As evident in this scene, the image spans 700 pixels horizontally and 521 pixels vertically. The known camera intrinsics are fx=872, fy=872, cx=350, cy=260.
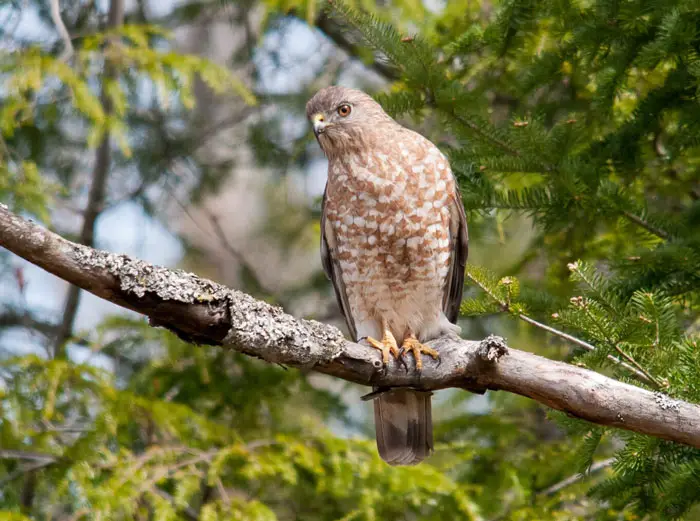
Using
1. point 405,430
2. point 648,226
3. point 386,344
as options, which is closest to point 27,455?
point 405,430

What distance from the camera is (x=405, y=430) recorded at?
4.75m

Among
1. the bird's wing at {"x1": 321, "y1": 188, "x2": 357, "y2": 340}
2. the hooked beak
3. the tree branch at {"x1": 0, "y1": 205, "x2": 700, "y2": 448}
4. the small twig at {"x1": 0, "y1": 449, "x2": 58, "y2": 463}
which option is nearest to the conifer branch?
the tree branch at {"x1": 0, "y1": 205, "x2": 700, "y2": 448}

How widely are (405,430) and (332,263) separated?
1052 mm

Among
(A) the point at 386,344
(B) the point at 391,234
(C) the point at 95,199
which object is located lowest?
(A) the point at 386,344

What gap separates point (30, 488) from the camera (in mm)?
5340

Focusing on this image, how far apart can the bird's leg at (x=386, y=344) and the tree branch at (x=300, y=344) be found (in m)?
0.23

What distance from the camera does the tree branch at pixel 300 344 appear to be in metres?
2.63

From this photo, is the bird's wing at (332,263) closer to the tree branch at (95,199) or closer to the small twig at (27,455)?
the small twig at (27,455)

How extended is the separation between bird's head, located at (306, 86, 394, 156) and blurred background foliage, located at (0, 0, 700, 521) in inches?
10.7

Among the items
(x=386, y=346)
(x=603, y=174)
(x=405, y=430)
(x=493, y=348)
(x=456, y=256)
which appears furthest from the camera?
(x=456, y=256)

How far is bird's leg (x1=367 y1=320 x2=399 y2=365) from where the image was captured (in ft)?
12.4

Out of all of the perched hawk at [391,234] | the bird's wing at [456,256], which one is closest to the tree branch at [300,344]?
the perched hawk at [391,234]

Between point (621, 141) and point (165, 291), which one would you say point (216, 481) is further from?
point (621, 141)

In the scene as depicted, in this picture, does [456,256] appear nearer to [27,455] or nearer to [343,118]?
[343,118]
